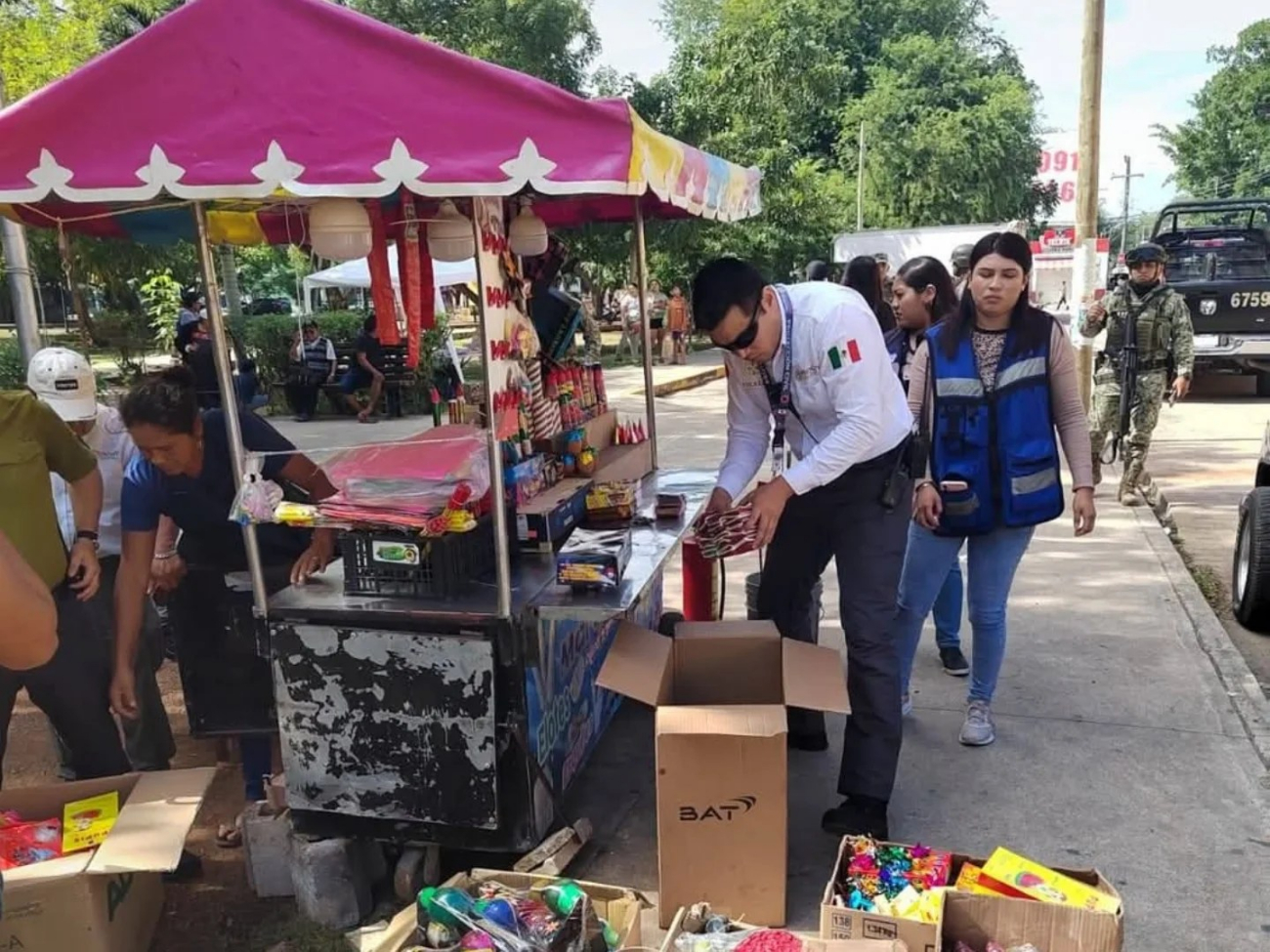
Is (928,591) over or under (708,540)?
under

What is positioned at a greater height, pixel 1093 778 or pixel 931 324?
pixel 931 324

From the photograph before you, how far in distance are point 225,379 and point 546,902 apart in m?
1.69

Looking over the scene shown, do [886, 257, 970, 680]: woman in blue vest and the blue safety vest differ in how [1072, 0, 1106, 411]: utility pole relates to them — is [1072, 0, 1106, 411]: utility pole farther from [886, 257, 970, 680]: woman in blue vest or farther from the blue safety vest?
the blue safety vest

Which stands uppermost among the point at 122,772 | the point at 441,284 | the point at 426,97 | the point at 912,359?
the point at 426,97

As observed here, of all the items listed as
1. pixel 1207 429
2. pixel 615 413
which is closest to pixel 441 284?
pixel 615 413

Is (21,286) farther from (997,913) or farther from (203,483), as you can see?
(997,913)

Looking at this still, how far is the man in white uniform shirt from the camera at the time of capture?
2771mm

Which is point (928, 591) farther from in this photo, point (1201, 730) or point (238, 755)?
point (238, 755)

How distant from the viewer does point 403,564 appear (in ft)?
9.07

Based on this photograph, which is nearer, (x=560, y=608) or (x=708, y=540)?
(x=560, y=608)

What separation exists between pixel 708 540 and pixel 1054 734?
174 cm

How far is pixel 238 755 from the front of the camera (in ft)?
12.8

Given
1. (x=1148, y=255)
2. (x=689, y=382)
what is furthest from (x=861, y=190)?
(x=1148, y=255)

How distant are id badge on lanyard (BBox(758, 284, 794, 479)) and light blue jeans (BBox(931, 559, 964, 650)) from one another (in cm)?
158
